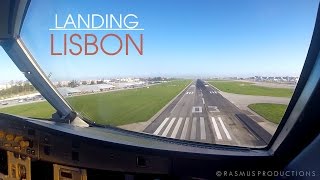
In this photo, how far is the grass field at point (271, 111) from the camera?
244 cm

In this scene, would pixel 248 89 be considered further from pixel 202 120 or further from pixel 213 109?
pixel 202 120

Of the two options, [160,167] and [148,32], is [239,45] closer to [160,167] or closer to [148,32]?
[148,32]

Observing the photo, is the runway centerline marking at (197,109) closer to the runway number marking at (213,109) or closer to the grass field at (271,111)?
the runway number marking at (213,109)

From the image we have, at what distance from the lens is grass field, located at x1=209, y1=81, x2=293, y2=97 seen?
2.39 metres

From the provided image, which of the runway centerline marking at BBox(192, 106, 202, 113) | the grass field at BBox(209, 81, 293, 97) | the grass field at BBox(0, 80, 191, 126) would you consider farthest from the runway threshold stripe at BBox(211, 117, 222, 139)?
the grass field at BBox(0, 80, 191, 126)

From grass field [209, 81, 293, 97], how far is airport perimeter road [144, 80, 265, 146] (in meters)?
0.09

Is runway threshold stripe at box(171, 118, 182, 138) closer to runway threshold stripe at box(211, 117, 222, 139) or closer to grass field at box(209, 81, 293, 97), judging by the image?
runway threshold stripe at box(211, 117, 222, 139)

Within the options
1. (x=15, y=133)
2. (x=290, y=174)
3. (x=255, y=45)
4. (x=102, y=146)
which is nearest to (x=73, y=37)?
(x=102, y=146)

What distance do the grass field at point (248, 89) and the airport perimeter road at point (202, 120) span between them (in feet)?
0.29

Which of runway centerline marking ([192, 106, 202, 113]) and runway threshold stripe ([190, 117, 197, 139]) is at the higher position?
runway centerline marking ([192, 106, 202, 113])

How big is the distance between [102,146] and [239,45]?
1387 mm

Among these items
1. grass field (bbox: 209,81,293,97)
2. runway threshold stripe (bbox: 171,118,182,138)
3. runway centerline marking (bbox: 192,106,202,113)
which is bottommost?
runway threshold stripe (bbox: 171,118,182,138)

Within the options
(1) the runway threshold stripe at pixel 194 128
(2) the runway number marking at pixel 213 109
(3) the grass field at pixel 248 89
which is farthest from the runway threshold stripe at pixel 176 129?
(3) the grass field at pixel 248 89

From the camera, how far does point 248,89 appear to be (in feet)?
8.39
